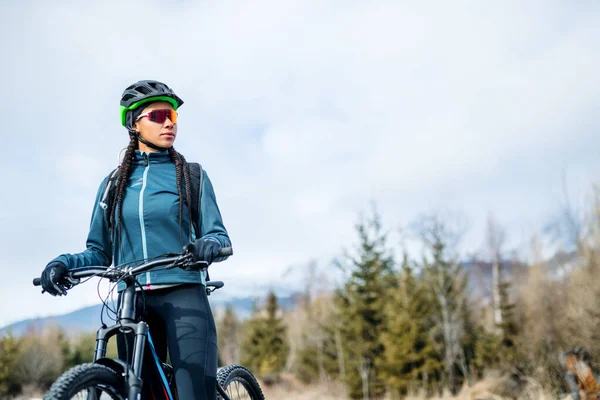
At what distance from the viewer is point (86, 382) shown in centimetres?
212

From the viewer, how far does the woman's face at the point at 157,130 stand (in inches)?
116

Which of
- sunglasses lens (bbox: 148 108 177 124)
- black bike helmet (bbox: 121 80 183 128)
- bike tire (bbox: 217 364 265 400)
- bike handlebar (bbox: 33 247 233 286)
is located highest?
black bike helmet (bbox: 121 80 183 128)

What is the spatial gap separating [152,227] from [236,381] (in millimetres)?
1270

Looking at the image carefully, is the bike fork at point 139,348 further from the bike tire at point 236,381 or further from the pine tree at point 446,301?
the pine tree at point 446,301

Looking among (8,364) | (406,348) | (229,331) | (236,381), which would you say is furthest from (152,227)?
(229,331)

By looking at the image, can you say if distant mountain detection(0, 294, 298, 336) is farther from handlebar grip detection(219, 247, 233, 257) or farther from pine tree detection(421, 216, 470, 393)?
pine tree detection(421, 216, 470, 393)

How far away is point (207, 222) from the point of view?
2.78m

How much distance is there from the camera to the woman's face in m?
2.94

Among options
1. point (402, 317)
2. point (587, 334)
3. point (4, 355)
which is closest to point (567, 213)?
point (402, 317)

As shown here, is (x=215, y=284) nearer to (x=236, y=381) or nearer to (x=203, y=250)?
(x=203, y=250)

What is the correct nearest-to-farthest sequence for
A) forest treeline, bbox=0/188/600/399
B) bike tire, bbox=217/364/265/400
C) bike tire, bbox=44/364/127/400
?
bike tire, bbox=44/364/127/400 → bike tire, bbox=217/364/265/400 → forest treeline, bbox=0/188/600/399

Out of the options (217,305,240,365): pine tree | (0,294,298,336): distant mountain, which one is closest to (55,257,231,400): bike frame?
(0,294,298,336): distant mountain

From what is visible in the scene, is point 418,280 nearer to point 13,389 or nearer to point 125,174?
point 13,389

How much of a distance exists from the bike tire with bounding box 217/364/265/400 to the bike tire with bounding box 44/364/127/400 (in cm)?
87
